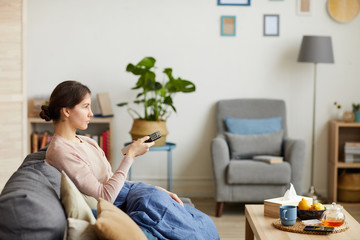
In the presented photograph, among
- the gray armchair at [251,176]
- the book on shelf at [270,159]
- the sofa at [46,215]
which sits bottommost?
the gray armchair at [251,176]

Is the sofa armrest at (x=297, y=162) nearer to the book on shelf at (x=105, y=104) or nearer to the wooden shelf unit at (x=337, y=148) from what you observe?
the wooden shelf unit at (x=337, y=148)

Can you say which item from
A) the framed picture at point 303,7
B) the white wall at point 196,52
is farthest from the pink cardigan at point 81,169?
the framed picture at point 303,7

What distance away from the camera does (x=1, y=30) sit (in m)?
4.71

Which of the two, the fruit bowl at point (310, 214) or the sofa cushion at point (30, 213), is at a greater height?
the sofa cushion at point (30, 213)

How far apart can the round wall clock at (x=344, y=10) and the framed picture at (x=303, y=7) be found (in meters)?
0.20

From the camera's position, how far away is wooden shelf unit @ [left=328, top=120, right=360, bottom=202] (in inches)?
209

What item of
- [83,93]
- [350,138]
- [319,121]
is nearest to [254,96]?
[319,121]

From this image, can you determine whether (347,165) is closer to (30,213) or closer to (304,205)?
(304,205)

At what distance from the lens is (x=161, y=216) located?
253cm

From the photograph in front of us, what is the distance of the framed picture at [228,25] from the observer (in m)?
5.50

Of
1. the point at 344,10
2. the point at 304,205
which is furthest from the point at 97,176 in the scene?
the point at 344,10

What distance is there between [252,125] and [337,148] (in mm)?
841

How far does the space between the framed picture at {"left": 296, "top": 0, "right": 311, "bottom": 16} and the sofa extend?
12.6 ft

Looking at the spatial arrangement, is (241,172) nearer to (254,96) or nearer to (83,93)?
(254,96)
